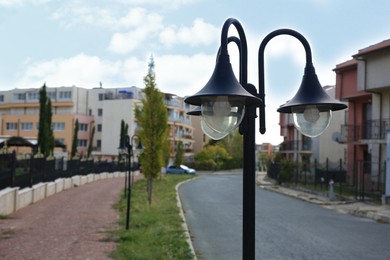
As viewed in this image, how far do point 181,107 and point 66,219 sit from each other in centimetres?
7257

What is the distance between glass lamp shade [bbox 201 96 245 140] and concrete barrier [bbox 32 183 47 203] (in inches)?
668

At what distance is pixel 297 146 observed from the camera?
1925 inches

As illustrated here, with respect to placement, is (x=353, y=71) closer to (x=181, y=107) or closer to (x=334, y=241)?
(x=334, y=241)

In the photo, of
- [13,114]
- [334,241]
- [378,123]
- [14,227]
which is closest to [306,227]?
[334,241]

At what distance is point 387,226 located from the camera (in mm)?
16391

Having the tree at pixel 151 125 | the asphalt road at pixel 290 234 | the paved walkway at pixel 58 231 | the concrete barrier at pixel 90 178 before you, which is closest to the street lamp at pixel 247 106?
the paved walkway at pixel 58 231

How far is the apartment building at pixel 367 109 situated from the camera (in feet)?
88.5

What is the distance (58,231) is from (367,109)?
25.8m

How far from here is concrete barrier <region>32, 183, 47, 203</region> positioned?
19.4m

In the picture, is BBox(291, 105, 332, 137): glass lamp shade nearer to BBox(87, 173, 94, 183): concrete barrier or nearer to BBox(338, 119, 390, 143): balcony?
BBox(338, 119, 390, 143): balcony

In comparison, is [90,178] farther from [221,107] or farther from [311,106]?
[221,107]

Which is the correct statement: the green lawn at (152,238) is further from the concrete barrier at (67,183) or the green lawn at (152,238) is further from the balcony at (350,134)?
the balcony at (350,134)

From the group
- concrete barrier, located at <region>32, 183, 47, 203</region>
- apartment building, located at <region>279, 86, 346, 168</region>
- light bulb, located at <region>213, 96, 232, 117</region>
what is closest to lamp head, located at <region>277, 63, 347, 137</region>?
light bulb, located at <region>213, 96, 232, 117</region>

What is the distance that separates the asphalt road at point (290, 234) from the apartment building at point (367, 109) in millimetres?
7736
